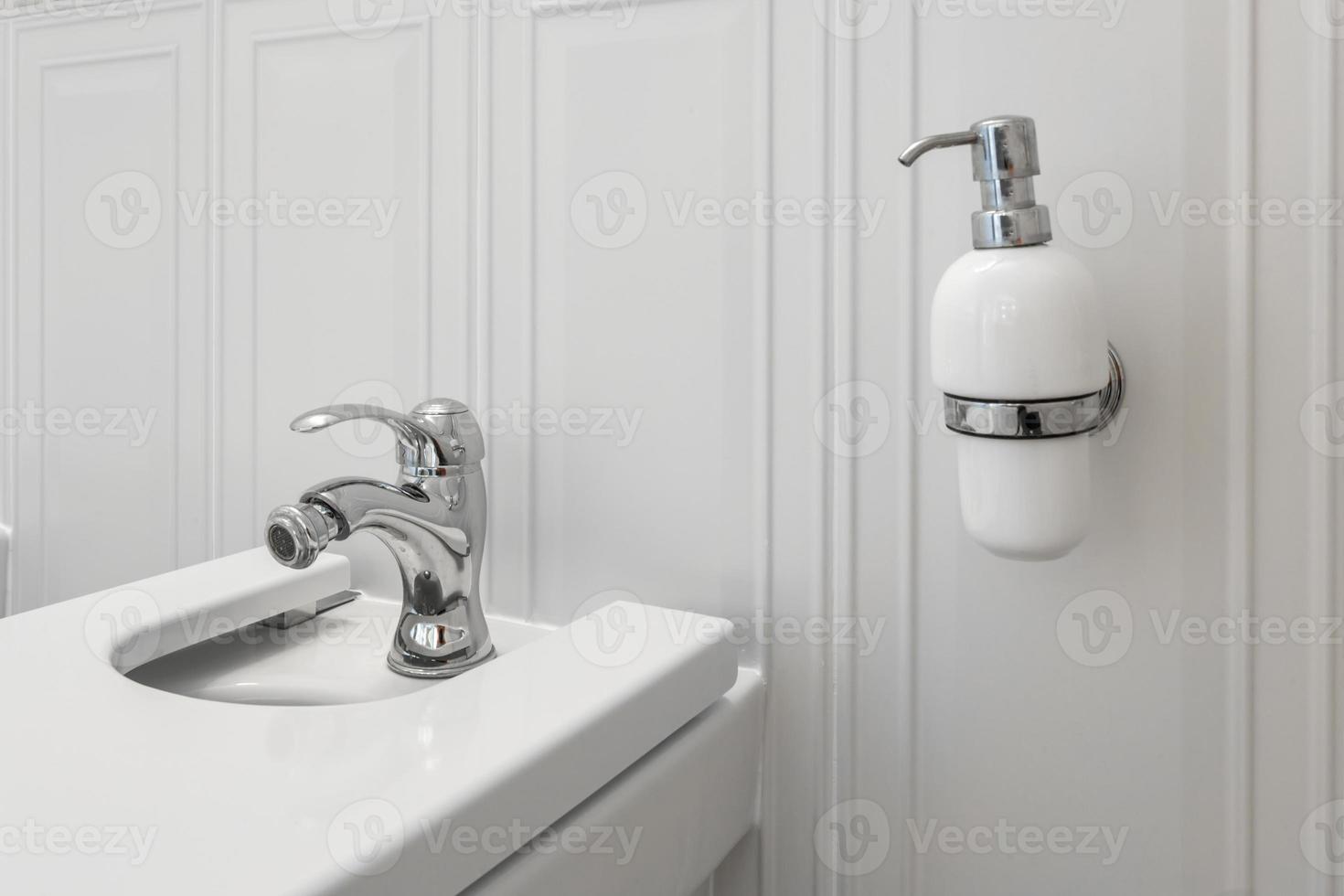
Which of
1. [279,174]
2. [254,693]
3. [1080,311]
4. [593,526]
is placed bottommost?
[254,693]

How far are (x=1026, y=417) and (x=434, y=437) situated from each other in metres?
0.41

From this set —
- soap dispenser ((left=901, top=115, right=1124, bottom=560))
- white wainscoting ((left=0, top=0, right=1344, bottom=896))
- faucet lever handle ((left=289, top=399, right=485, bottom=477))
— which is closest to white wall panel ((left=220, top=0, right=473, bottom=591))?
white wainscoting ((left=0, top=0, right=1344, bottom=896))

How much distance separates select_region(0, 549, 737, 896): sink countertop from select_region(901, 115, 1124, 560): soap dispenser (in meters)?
0.23

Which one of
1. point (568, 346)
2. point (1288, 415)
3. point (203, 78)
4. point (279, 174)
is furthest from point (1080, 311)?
point (203, 78)

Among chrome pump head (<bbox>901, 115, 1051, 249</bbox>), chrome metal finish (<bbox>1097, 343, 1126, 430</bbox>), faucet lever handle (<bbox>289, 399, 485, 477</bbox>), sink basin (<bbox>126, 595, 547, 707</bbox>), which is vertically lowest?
sink basin (<bbox>126, 595, 547, 707</bbox>)

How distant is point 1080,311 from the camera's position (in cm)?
59

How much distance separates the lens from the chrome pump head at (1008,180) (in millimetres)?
609

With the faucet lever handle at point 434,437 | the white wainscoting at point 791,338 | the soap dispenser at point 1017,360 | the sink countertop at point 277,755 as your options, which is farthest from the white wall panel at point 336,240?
the soap dispenser at point 1017,360

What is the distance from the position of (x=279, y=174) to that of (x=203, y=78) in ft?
0.41

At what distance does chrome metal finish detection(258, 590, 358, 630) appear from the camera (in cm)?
87

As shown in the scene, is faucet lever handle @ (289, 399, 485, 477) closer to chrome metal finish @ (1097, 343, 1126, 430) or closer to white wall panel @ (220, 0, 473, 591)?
white wall panel @ (220, 0, 473, 591)

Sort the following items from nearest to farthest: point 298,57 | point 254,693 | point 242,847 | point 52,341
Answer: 1. point 242,847
2. point 254,693
3. point 298,57
4. point 52,341

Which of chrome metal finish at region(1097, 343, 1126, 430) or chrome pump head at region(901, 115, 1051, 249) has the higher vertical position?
chrome pump head at region(901, 115, 1051, 249)

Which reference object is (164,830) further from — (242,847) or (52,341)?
(52,341)
